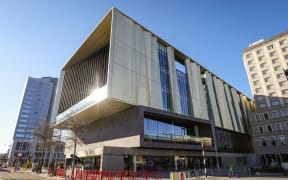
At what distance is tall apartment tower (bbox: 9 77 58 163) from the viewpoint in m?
112

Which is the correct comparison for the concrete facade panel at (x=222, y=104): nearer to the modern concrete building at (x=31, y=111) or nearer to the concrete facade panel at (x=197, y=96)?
the concrete facade panel at (x=197, y=96)

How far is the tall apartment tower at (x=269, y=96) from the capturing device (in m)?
49.3

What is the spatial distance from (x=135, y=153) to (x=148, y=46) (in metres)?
21.9

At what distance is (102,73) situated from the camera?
34219 mm

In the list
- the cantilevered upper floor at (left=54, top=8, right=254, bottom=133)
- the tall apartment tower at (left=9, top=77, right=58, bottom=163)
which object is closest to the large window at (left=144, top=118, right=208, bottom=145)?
the cantilevered upper floor at (left=54, top=8, right=254, bottom=133)

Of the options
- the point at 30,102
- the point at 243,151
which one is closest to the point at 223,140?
the point at 243,151

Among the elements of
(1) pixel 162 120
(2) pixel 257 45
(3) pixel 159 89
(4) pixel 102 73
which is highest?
(2) pixel 257 45

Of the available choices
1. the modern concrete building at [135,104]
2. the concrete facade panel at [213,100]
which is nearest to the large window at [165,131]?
the modern concrete building at [135,104]

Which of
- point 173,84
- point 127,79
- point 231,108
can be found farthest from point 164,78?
point 231,108

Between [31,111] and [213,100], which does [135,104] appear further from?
[31,111]

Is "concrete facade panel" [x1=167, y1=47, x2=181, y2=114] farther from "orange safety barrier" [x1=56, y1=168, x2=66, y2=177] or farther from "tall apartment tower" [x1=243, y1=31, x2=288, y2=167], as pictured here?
"tall apartment tower" [x1=243, y1=31, x2=288, y2=167]

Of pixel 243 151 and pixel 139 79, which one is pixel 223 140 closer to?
pixel 243 151

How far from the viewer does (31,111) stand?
134 meters

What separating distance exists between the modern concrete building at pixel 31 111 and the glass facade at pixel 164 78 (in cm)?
10438
